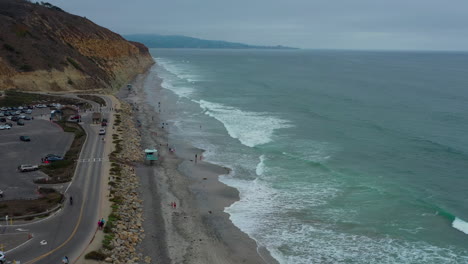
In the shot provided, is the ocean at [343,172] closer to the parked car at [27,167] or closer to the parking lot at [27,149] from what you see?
the parking lot at [27,149]

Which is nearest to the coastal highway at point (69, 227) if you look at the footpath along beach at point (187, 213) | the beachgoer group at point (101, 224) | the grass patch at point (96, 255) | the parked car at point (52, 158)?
the beachgoer group at point (101, 224)

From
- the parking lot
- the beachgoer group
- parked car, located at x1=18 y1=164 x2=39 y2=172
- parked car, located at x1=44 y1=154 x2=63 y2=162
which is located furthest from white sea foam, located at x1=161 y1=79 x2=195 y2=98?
the beachgoer group

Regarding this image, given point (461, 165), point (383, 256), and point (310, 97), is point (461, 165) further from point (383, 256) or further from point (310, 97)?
point (310, 97)

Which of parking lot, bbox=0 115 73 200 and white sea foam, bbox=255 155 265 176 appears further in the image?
white sea foam, bbox=255 155 265 176

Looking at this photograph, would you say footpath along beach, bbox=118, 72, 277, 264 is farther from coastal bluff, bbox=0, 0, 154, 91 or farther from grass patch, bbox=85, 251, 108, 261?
coastal bluff, bbox=0, 0, 154, 91

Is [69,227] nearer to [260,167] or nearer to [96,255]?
[96,255]

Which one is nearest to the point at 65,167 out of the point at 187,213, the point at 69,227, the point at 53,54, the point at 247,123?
the point at 69,227

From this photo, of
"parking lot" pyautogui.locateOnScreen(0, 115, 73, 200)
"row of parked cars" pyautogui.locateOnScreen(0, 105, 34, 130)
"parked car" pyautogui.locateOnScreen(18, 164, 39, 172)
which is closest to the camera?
"parking lot" pyautogui.locateOnScreen(0, 115, 73, 200)
